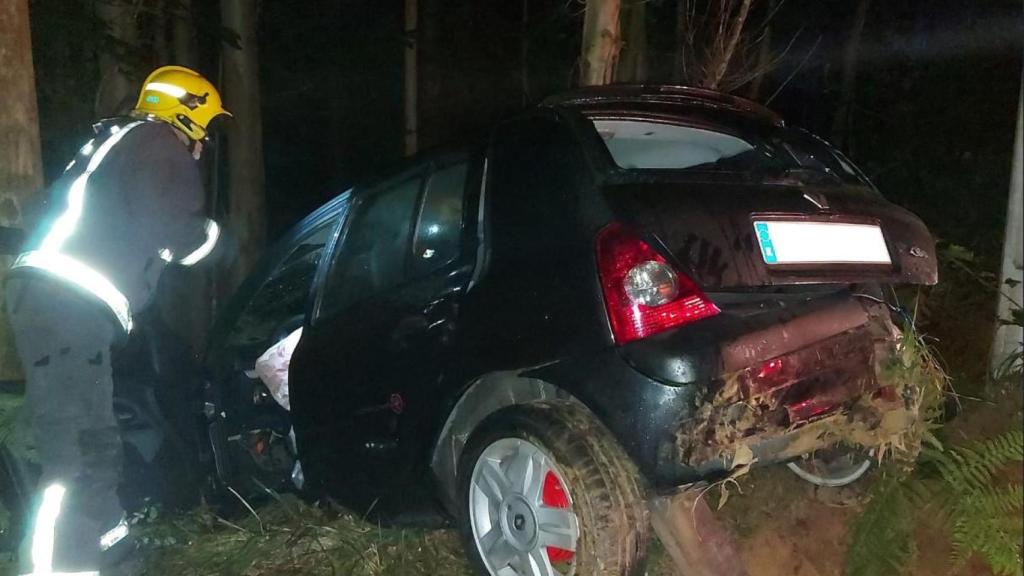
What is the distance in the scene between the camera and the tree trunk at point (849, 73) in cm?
1060

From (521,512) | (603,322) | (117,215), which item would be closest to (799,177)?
(603,322)

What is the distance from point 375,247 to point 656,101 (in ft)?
3.99

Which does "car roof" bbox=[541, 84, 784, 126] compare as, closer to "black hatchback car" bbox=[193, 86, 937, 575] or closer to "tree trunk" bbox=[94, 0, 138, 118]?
"black hatchback car" bbox=[193, 86, 937, 575]

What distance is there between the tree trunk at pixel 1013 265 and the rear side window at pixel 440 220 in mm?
2082

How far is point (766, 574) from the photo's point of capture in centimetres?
287

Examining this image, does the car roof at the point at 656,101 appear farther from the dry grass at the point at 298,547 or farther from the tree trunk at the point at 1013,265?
the dry grass at the point at 298,547

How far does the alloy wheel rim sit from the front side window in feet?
5.43

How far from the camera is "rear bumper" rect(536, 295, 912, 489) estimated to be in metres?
2.15

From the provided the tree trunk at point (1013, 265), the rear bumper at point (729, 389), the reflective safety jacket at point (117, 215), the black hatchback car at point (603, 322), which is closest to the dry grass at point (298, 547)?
the black hatchback car at point (603, 322)

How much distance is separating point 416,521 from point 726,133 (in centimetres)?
176

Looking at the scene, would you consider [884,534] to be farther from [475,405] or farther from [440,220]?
[440,220]

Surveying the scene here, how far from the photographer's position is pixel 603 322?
2.22 m

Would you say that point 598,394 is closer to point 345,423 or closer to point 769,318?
point 769,318

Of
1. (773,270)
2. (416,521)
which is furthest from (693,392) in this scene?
(416,521)
